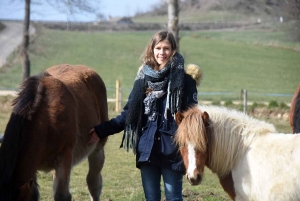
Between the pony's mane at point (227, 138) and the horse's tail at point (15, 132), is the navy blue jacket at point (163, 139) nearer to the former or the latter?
the pony's mane at point (227, 138)

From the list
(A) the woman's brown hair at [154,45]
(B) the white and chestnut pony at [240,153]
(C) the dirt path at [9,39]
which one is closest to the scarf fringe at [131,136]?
(B) the white and chestnut pony at [240,153]

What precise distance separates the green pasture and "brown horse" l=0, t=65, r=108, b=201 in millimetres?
18762

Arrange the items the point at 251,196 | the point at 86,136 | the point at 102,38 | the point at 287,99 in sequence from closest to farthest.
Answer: the point at 251,196 → the point at 86,136 → the point at 287,99 → the point at 102,38

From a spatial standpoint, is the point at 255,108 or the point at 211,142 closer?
the point at 211,142

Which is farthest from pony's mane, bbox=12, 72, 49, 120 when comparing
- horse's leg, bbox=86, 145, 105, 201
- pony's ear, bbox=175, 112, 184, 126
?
horse's leg, bbox=86, 145, 105, 201

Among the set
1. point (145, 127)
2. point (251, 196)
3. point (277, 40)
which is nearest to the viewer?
point (251, 196)

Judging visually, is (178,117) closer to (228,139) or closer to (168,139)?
(168,139)

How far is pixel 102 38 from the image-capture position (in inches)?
1790

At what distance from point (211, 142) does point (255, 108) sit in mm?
13854

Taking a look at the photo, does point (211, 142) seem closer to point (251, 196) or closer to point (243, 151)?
point (243, 151)

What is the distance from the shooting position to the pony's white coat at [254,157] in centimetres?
422

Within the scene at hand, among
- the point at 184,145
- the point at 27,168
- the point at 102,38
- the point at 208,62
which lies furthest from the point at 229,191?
the point at 102,38

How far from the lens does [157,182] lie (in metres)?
4.75

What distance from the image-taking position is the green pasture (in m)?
29.9
